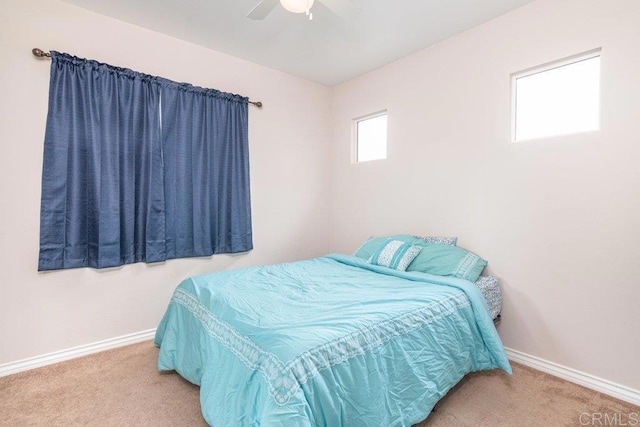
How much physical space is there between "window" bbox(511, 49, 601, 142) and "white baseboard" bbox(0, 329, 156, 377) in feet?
11.7

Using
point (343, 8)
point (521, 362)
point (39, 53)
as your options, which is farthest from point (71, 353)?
point (521, 362)

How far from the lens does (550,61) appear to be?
227cm

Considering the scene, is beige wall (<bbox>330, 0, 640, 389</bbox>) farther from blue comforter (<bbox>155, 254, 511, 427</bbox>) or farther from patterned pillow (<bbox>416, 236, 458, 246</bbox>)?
blue comforter (<bbox>155, 254, 511, 427</bbox>)

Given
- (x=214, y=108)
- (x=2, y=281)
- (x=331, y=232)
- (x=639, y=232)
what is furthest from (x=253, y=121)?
(x=639, y=232)

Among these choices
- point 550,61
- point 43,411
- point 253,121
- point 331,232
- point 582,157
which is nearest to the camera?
point 43,411

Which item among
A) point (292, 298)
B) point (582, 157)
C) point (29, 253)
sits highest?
point (582, 157)

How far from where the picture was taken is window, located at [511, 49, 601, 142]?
2.15 metres

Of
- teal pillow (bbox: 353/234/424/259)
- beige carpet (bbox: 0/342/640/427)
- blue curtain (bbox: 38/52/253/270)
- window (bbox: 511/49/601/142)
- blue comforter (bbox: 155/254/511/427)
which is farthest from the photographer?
teal pillow (bbox: 353/234/424/259)

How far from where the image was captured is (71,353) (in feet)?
7.95

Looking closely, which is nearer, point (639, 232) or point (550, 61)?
point (639, 232)

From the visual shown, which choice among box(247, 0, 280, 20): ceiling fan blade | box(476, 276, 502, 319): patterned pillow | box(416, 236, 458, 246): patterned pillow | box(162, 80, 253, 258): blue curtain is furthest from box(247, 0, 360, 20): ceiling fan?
box(476, 276, 502, 319): patterned pillow

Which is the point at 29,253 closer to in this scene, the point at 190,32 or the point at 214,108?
the point at 214,108

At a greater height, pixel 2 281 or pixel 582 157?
pixel 582 157

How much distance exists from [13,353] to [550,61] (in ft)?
14.4
